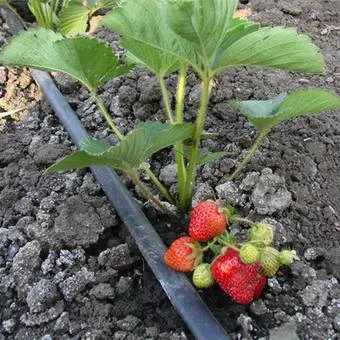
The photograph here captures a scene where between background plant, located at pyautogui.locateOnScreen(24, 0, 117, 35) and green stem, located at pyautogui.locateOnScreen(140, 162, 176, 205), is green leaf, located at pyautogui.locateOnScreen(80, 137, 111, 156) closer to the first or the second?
green stem, located at pyautogui.locateOnScreen(140, 162, 176, 205)

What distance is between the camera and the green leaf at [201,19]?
3.18 ft

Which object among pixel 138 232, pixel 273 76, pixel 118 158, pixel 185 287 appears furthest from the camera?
pixel 273 76

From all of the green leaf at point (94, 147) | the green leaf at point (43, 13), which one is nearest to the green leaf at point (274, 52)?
the green leaf at point (94, 147)

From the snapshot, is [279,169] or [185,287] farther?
[279,169]

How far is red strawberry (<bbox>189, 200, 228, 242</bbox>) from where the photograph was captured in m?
1.17

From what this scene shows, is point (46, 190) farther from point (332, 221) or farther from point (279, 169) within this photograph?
point (332, 221)

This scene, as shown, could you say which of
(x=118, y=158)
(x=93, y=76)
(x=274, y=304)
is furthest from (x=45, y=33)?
(x=274, y=304)

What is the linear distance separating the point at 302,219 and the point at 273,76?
495mm

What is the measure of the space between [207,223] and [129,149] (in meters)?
0.20

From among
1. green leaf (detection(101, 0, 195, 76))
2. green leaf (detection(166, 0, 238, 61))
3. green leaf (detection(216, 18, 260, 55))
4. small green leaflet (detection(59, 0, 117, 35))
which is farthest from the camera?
small green leaflet (detection(59, 0, 117, 35))

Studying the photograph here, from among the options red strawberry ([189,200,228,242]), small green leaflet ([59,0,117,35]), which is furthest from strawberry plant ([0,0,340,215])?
small green leaflet ([59,0,117,35])

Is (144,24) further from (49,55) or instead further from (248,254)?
(248,254)

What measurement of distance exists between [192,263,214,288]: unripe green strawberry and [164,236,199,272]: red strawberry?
0.10 ft

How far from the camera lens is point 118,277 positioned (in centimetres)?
130
